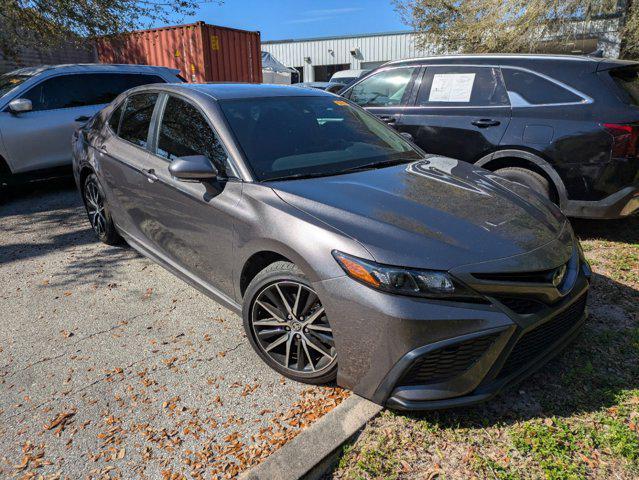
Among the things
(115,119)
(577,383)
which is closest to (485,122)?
(577,383)

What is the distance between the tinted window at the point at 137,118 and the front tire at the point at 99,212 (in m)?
0.66

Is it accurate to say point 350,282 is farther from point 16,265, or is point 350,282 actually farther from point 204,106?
point 16,265

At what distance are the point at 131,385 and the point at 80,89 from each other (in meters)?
5.72

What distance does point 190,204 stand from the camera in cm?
312

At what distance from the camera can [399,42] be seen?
31297 millimetres

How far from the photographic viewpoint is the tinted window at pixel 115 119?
4.27 meters

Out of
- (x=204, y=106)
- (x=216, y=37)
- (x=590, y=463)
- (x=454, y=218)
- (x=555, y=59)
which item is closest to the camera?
(x=590, y=463)

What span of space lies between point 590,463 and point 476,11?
14024 mm

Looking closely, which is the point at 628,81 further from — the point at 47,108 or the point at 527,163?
the point at 47,108

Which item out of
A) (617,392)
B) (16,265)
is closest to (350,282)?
(617,392)

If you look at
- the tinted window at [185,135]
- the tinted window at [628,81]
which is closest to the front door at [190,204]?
the tinted window at [185,135]

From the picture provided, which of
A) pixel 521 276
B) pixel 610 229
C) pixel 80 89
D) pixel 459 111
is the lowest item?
pixel 610 229

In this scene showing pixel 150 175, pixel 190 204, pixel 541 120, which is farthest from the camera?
pixel 541 120

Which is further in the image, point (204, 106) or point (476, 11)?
point (476, 11)
